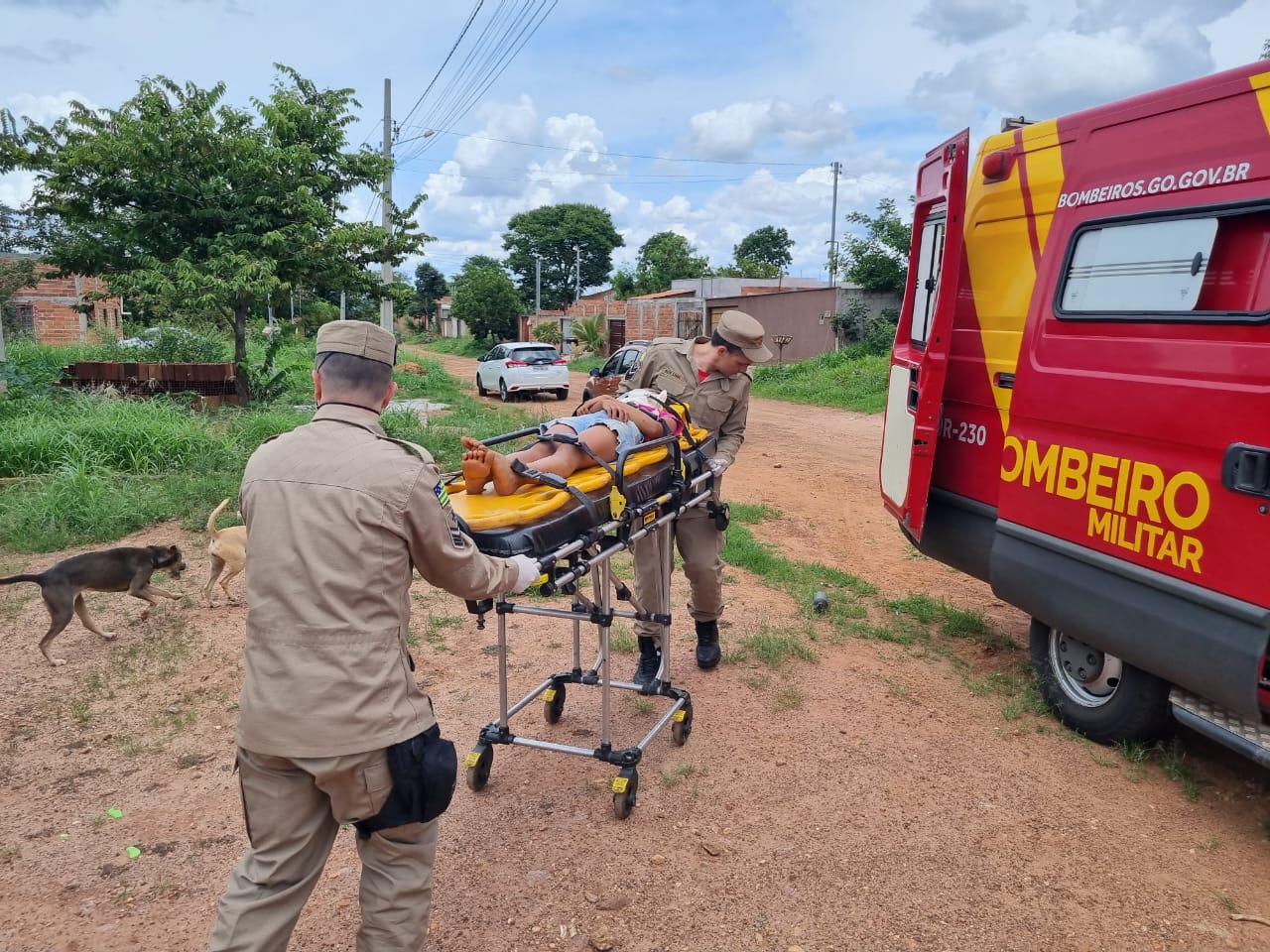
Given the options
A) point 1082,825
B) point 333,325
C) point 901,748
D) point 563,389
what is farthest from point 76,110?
point 1082,825

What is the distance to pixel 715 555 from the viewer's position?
4.48 metres

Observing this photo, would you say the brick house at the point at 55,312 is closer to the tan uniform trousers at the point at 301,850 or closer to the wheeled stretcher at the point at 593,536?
the wheeled stretcher at the point at 593,536

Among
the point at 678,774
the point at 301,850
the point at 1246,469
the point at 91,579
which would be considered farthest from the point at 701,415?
the point at 91,579

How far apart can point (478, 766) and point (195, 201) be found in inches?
438

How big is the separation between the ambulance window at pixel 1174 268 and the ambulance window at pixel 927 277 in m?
0.86

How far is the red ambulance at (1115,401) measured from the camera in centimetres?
287

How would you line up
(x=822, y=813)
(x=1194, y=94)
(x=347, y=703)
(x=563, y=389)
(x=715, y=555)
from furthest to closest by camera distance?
1. (x=563, y=389)
2. (x=715, y=555)
3. (x=822, y=813)
4. (x=1194, y=94)
5. (x=347, y=703)

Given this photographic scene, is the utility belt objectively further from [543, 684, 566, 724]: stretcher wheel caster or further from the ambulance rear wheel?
[543, 684, 566, 724]: stretcher wheel caster

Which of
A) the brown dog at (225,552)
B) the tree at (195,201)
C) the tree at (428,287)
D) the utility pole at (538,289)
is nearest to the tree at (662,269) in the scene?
the utility pole at (538,289)

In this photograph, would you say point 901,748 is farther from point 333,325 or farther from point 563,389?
point 563,389

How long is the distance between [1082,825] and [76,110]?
13.7 m

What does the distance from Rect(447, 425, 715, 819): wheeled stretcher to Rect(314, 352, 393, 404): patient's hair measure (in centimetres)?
58

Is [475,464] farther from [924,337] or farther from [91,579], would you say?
[91,579]

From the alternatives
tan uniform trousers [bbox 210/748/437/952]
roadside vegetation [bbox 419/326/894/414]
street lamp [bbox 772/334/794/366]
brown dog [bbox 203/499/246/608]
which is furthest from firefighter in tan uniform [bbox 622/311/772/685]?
street lamp [bbox 772/334/794/366]
